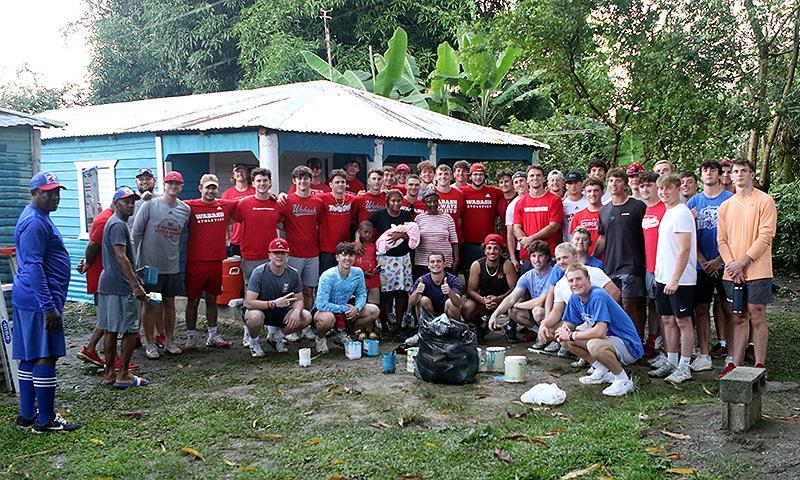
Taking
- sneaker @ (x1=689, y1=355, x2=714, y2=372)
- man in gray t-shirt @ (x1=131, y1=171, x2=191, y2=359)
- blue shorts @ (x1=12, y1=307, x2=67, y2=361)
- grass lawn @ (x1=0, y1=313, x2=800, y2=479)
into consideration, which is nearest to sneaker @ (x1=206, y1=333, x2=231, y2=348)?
man in gray t-shirt @ (x1=131, y1=171, x2=191, y2=359)

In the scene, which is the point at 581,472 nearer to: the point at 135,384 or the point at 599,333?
the point at 599,333

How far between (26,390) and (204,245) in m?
2.98

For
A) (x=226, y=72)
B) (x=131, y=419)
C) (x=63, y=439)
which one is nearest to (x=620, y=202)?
(x=131, y=419)

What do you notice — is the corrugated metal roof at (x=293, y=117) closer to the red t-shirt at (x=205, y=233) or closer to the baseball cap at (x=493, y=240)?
the red t-shirt at (x=205, y=233)

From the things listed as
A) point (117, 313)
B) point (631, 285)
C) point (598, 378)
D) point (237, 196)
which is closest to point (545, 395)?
point (598, 378)

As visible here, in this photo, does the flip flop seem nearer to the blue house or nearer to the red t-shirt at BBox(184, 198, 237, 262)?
the red t-shirt at BBox(184, 198, 237, 262)

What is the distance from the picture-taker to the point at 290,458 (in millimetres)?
5012

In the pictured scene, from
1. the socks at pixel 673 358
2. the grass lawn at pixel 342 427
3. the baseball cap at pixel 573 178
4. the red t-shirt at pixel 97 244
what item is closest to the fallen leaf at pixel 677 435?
the grass lawn at pixel 342 427

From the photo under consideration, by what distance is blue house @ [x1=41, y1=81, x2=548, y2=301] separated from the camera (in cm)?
1052

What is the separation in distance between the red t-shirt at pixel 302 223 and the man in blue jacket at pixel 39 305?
3.29 m

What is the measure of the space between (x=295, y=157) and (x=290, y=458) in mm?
9641

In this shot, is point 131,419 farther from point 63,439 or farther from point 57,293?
point 57,293

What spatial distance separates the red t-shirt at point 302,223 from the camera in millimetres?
8695

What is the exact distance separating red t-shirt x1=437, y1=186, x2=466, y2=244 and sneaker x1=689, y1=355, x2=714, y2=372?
323 centimetres
